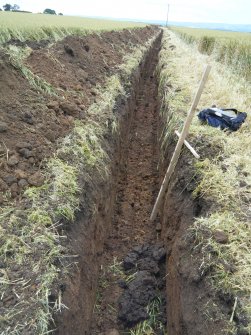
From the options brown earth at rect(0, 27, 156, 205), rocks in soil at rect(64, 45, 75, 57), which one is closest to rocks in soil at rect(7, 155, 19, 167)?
brown earth at rect(0, 27, 156, 205)

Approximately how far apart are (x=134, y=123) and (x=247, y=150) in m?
4.41

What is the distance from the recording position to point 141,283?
3842 mm

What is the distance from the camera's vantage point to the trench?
296 cm

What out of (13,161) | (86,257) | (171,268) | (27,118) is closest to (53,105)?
(27,118)

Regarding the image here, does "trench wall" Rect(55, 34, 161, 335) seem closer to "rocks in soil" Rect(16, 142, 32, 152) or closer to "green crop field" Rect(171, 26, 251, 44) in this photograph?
"rocks in soil" Rect(16, 142, 32, 152)

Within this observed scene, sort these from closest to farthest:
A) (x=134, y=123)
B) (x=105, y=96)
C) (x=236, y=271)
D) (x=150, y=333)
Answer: (x=236, y=271) < (x=150, y=333) < (x=105, y=96) < (x=134, y=123)

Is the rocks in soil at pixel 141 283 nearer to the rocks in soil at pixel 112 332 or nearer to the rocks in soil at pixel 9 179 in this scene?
the rocks in soil at pixel 112 332

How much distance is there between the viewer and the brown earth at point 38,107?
349 centimetres

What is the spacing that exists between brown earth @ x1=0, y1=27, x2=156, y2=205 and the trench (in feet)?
2.66

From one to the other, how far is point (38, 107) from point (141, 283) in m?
2.78

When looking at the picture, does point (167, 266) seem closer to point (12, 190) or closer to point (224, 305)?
point (224, 305)

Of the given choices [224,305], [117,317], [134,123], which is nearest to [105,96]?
[134,123]

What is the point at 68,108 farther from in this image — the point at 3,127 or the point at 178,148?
the point at 178,148

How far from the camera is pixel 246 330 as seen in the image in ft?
7.47
